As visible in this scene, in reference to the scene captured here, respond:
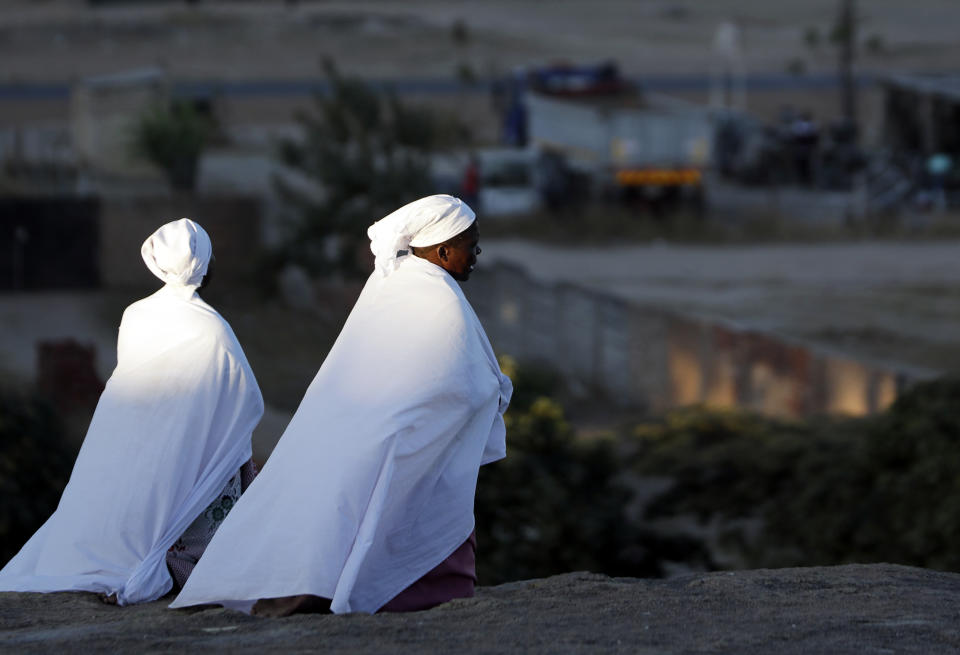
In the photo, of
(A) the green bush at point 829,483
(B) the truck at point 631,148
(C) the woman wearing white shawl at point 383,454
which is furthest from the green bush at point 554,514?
(B) the truck at point 631,148

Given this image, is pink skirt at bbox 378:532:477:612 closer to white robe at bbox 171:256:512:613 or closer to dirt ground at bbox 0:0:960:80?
white robe at bbox 171:256:512:613

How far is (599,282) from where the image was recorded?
24234mm

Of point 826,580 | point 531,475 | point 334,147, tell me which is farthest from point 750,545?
Answer: point 334,147

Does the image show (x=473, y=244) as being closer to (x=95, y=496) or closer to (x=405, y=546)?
(x=405, y=546)

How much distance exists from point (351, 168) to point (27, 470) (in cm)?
1245

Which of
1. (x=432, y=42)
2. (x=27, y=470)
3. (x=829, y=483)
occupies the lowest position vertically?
(x=432, y=42)

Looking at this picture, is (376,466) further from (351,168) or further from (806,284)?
(806,284)

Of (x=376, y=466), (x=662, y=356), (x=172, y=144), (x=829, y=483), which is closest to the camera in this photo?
(x=376, y=466)

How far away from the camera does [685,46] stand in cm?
6041

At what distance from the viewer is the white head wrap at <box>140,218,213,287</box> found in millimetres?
5043

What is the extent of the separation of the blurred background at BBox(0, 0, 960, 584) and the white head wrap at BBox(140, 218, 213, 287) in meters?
3.75

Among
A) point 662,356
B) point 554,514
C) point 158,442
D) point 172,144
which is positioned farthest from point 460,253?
point 172,144

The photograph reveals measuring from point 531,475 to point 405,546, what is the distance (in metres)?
5.86

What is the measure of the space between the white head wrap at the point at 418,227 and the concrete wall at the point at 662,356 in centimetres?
952
